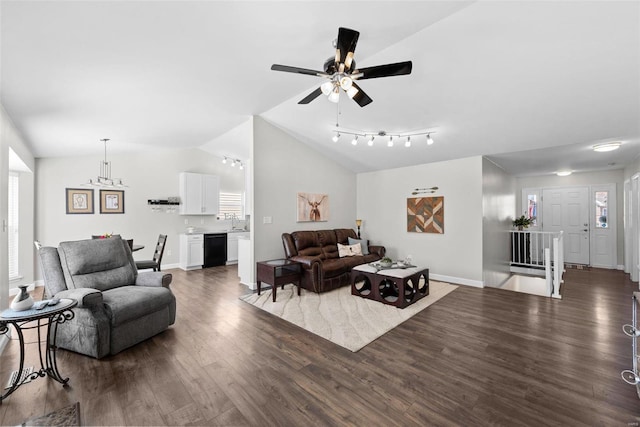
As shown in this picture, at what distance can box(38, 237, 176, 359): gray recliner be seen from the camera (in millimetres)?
2525

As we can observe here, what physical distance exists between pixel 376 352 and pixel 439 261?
11.7ft

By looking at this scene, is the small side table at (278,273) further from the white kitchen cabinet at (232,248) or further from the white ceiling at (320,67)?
the white kitchen cabinet at (232,248)

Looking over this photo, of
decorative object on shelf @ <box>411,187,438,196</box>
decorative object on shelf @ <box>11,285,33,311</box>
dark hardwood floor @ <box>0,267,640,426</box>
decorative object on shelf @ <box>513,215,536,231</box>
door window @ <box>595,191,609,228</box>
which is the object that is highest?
decorative object on shelf @ <box>411,187,438,196</box>

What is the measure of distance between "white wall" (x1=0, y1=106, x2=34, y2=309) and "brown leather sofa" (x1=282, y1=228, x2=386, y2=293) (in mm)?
3491

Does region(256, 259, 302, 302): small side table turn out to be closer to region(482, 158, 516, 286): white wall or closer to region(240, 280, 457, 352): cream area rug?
region(240, 280, 457, 352): cream area rug

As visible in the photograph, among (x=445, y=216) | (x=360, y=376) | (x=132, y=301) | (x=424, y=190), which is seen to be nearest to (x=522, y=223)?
(x=445, y=216)

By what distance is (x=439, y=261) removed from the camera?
564 centimetres

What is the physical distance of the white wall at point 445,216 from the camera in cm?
516

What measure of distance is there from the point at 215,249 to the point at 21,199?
11.8ft

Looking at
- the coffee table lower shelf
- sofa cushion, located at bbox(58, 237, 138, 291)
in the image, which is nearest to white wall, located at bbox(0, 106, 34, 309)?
sofa cushion, located at bbox(58, 237, 138, 291)

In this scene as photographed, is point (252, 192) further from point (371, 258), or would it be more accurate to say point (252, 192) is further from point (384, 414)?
point (384, 414)

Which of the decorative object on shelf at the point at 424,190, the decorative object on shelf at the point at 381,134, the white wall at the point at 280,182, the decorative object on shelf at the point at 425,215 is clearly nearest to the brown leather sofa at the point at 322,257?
the white wall at the point at 280,182

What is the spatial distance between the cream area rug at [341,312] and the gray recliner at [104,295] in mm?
1440

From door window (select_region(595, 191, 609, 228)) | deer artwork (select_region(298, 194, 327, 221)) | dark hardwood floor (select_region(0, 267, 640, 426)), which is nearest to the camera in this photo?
dark hardwood floor (select_region(0, 267, 640, 426))
